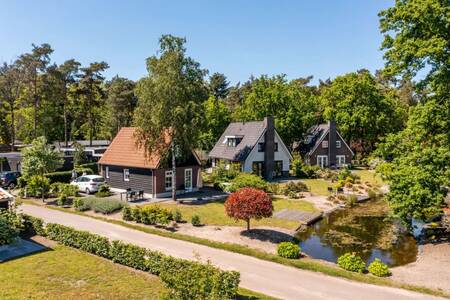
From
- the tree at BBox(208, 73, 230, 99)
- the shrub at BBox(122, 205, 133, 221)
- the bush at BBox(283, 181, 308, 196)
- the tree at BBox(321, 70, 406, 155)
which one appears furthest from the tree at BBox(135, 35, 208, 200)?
the tree at BBox(208, 73, 230, 99)

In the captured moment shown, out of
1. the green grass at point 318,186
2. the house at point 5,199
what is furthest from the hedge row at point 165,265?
the green grass at point 318,186

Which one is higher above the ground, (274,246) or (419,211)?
(419,211)

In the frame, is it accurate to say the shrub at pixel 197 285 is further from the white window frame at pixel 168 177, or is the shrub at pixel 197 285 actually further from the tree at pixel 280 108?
the tree at pixel 280 108

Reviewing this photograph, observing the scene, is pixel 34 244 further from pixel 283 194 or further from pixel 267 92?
pixel 267 92

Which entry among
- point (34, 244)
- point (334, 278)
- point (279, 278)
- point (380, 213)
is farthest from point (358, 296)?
point (380, 213)

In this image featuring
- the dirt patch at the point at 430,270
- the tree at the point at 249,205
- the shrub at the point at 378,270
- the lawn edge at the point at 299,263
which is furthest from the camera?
the tree at the point at 249,205

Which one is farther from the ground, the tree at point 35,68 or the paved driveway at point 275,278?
the tree at point 35,68

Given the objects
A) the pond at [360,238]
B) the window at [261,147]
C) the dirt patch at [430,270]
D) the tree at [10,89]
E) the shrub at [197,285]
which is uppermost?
the tree at [10,89]

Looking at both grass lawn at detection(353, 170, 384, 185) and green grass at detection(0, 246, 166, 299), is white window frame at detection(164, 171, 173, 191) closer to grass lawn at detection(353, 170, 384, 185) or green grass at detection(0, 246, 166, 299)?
green grass at detection(0, 246, 166, 299)

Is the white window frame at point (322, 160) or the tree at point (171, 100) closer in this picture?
the tree at point (171, 100)
